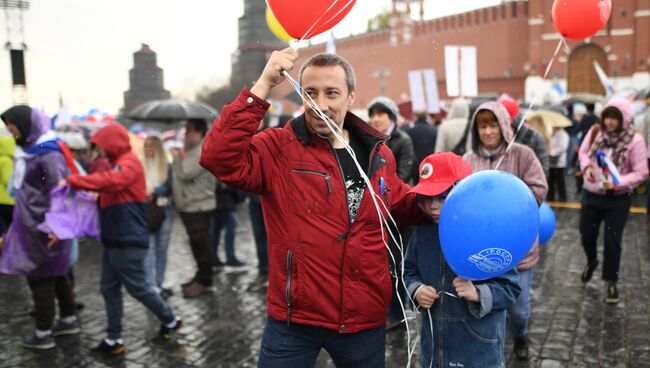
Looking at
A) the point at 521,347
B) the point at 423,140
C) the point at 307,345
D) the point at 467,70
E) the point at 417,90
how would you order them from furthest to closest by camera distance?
the point at 417,90 < the point at 423,140 < the point at 467,70 < the point at 521,347 < the point at 307,345

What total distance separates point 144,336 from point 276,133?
3057 mm

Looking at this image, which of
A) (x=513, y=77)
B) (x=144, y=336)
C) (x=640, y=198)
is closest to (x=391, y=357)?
(x=144, y=336)

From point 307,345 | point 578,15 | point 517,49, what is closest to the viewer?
point 307,345

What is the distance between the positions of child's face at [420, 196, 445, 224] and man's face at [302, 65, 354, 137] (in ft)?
1.85

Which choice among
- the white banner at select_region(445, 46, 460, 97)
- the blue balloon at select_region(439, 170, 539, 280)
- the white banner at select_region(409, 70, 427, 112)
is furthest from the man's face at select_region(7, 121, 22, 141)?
the white banner at select_region(409, 70, 427, 112)

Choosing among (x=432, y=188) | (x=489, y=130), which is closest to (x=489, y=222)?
(x=432, y=188)

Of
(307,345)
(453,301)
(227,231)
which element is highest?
(453,301)

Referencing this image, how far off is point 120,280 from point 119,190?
28.2 inches

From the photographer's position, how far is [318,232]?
2197 mm

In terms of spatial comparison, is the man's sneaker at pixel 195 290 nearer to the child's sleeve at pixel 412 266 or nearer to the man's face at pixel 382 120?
the man's face at pixel 382 120

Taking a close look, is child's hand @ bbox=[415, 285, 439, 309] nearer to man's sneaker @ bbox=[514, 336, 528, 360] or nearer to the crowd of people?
the crowd of people

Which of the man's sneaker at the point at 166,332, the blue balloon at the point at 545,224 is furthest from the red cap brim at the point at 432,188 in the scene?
the man's sneaker at the point at 166,332

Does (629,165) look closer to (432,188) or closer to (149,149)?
(432,188)

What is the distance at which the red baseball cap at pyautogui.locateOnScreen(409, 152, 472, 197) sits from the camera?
240 centimetres
